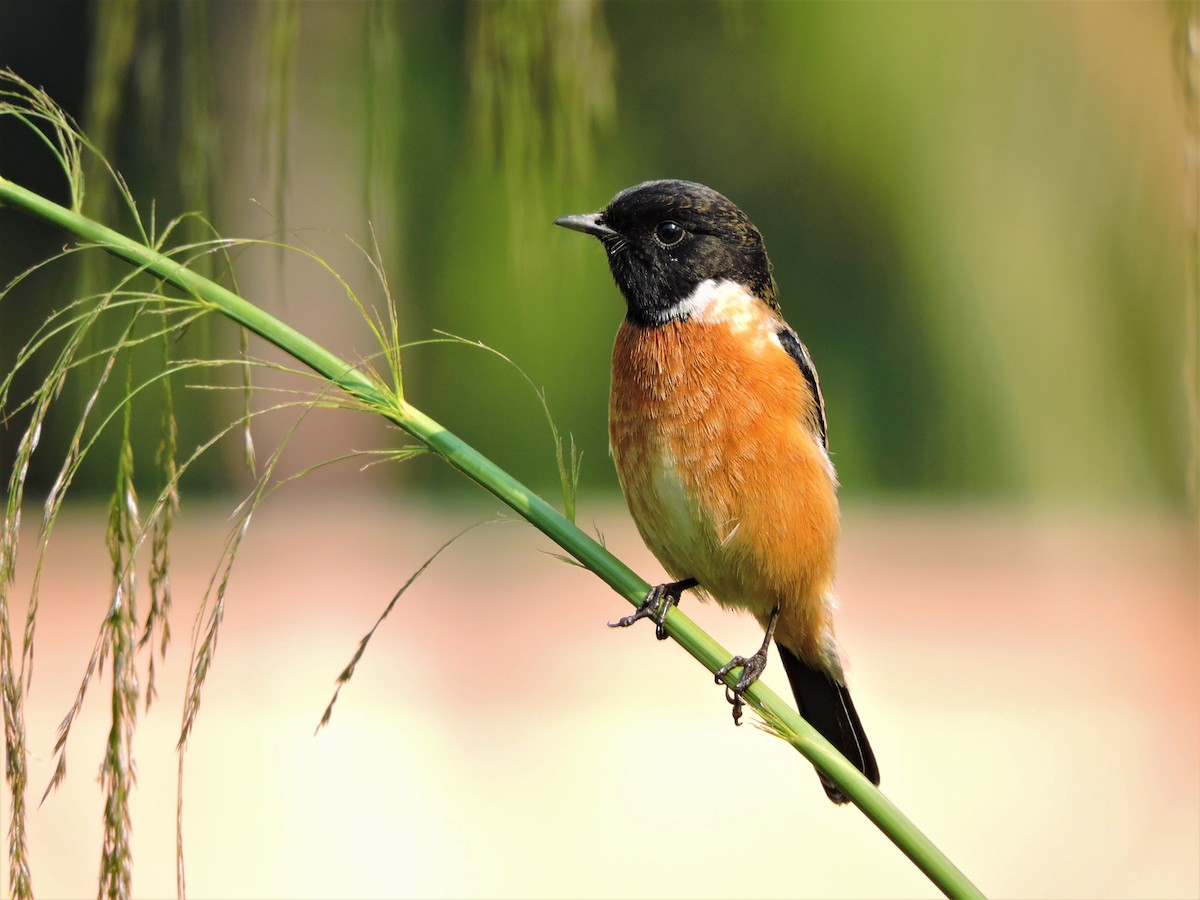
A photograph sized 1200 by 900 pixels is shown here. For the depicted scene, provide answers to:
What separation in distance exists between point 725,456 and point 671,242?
0.44 meters

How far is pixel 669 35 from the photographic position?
8492 millimetres

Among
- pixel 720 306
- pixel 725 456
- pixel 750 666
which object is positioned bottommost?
pixel 750 666

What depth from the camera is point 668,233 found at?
2453mm

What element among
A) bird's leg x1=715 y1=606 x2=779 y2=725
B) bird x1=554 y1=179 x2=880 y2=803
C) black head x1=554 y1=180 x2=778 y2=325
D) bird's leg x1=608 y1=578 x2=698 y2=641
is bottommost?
bird's leg x1=715 y1=606 x2=779 y2=725

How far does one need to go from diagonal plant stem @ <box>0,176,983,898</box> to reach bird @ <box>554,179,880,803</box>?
906 mm

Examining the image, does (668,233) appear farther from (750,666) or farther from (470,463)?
(470,463)

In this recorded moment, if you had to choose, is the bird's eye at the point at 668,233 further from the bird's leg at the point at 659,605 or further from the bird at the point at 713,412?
the bird's leg at the point at 659,605

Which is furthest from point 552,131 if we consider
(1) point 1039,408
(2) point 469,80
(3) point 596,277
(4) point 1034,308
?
(3) point 596,277

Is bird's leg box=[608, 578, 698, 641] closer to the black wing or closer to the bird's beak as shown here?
the black wing

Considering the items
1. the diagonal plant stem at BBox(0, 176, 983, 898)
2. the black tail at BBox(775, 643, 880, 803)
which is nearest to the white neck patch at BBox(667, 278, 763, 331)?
the black tail at BBox(775, 643, 880, 803)

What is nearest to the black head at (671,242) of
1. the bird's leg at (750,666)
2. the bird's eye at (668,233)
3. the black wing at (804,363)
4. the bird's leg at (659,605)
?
the bird's eye at (668,233)

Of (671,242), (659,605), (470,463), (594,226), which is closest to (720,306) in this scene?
(671,242)

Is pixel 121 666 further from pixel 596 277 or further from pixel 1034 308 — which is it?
pixel 596 277

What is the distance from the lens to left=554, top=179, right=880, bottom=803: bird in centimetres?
236
